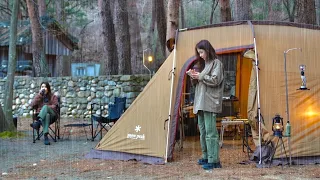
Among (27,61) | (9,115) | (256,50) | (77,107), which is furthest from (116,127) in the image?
(27,61)

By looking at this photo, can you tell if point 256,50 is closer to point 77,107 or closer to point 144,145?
point 144,145

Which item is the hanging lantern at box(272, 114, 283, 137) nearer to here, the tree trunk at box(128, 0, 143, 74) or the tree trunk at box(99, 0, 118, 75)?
the tree trunk at box(99, 0, 118, 75)

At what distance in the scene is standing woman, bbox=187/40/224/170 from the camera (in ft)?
18.2

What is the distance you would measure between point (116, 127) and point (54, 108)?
2.21 m

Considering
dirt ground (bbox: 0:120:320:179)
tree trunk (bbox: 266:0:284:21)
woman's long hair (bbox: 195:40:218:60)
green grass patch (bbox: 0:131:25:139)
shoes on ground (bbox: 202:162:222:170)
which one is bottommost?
dirt ground (bbox: 0:120:320:179)

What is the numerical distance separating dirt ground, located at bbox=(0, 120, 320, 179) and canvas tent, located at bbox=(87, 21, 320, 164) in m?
0.29

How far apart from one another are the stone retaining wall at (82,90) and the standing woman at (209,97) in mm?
7083

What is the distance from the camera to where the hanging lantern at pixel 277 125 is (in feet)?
18.7

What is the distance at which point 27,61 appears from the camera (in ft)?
64.8

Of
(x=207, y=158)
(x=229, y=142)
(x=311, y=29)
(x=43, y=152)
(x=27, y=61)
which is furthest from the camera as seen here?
(x=27, y=61)

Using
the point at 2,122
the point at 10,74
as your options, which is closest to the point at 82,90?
the point at 10,74

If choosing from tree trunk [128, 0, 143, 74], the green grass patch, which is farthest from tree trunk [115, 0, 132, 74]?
tree trunk [128, 0, 143, 74]

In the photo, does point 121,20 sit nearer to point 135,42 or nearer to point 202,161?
point 202,161

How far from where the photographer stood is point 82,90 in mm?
13648
